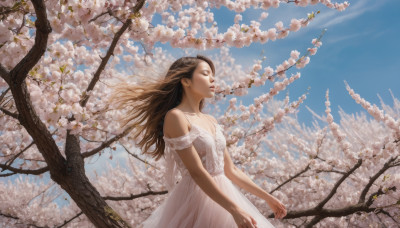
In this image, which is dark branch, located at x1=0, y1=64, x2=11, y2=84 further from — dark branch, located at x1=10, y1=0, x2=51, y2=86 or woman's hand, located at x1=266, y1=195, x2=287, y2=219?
woman's hand, located at x1=266, y1=195, x2=287, y2=219

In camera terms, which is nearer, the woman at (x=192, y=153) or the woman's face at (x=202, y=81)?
the woman at (x=192, y=153)

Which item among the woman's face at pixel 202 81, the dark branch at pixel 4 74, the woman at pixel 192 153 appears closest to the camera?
the woman at pixel 192 153

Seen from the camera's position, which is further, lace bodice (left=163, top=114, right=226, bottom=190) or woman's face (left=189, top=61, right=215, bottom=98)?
woman's face (left=189, top=61, right=215, bottom=98)

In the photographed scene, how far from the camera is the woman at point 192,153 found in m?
2.28

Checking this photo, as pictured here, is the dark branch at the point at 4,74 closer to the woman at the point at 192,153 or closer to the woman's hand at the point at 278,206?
the woman at the point at 192,153

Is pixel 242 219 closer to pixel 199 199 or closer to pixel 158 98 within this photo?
pixel 199 199

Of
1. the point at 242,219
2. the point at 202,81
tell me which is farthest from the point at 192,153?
the point at 202,81

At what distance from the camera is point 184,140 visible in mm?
2367

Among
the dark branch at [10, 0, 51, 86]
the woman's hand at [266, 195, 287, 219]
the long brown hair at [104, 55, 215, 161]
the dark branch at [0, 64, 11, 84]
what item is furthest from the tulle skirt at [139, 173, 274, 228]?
the dark branch at [0, 64, 11, 84]

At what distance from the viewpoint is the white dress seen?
230 centimetres

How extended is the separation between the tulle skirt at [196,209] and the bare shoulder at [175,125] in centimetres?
30

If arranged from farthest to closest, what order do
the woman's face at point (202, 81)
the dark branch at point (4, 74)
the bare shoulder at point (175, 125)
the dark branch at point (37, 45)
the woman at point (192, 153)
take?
the dark branch at point (4, 74) < the woman's face at point (202, 81) < the dark branch at point (37, 45) < the bare shoulder at point (175, 125) < the woman at point (192, 153)

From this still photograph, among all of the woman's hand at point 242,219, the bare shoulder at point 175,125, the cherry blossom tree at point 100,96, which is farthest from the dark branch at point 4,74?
the woman's hand at point 242,219

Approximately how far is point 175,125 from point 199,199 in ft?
1.62
